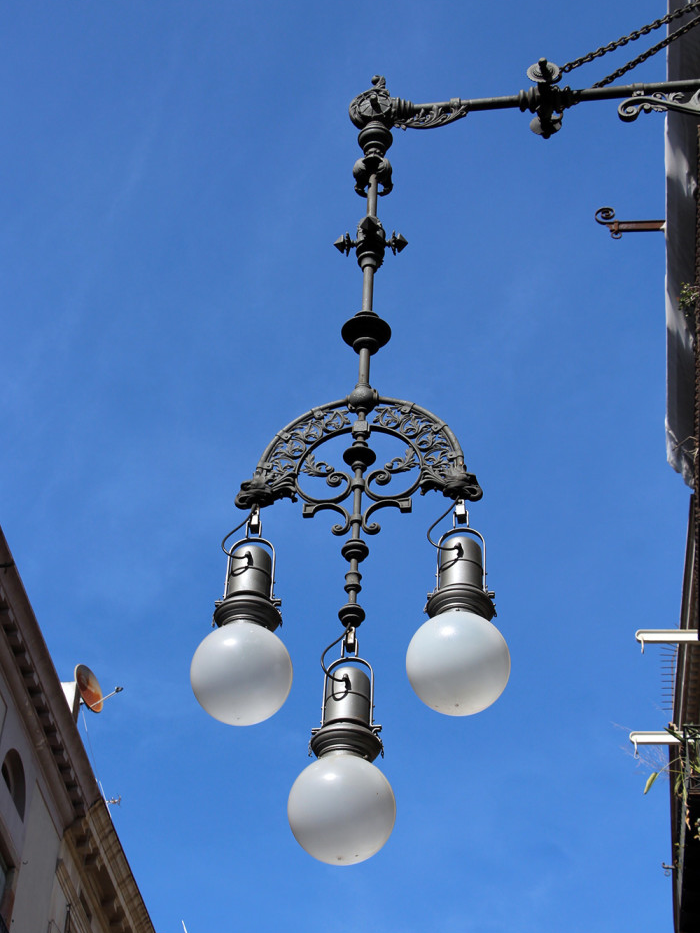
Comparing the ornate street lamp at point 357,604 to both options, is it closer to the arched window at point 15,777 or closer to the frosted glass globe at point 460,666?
the frosted glass globe at point 460,666

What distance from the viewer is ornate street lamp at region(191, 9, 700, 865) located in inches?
231

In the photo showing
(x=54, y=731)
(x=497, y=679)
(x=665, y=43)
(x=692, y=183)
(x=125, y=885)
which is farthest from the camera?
(x=125, y=885)

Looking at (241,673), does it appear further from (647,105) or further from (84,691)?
(84,691)

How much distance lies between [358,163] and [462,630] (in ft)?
12.2

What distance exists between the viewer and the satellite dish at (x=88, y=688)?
99.4 ft

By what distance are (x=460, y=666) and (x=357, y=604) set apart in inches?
34.7

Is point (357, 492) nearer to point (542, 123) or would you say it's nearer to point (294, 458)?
point (294, 458)

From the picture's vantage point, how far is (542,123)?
8539mm

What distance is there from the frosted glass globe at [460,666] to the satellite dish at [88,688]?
82.7 feet

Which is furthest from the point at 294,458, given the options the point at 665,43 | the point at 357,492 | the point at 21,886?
the point at 21,886

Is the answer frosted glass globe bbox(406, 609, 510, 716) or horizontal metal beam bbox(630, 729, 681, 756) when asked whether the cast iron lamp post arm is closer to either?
frosted glass globe bbox(406, 609, 510, 716)

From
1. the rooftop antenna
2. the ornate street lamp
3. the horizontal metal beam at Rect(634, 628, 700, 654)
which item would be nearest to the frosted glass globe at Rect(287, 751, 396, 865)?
the ornate street lamp

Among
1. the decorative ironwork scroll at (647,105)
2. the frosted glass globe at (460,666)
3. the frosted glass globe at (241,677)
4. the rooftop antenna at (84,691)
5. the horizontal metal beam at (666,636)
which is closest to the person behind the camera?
the frosted glass globe at (460,666)

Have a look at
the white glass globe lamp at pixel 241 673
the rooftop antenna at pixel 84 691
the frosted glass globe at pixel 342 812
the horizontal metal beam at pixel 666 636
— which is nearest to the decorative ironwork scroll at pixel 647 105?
the white glass globe lamp at pixel 241 673
